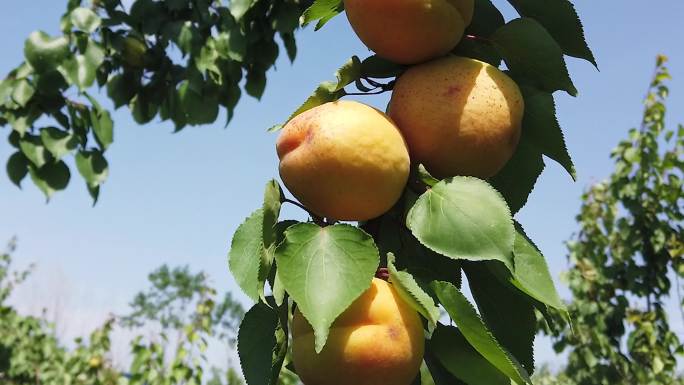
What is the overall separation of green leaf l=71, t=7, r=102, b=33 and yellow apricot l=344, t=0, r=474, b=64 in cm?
201

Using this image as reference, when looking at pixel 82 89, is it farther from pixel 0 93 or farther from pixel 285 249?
pixel 285 249

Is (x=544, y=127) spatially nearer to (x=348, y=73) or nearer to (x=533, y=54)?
(x=533, y=54)

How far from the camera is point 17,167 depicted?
89.4 inches

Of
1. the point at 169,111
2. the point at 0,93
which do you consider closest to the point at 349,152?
the point at 0,93

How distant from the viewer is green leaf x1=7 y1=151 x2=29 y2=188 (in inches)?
88.7

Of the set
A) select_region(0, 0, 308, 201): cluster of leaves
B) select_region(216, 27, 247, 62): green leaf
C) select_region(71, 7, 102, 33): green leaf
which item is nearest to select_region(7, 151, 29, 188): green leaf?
select_region(0, 0, 308, 201): cluster of leaves

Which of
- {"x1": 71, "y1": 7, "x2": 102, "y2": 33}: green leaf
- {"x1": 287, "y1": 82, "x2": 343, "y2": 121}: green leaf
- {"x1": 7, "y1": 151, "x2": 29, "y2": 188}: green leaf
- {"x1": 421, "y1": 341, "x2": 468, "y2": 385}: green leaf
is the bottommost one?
{"x1": 7, "y1": 151, "x2": 29, "y2": 188}: green leaf

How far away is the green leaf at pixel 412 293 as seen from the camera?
46 cm

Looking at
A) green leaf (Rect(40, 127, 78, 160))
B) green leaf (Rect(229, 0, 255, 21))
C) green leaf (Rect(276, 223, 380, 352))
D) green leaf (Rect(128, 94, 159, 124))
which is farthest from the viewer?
green leaf (Rect(128, 94, 159, 124))

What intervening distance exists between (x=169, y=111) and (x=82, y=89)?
510 mm

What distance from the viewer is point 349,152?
1.60 feet

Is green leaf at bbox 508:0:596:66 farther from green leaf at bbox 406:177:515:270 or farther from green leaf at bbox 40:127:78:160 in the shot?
green leaf at bbox 40:127:78:160

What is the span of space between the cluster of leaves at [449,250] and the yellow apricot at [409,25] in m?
0.03

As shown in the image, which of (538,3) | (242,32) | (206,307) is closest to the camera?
(538,3)
